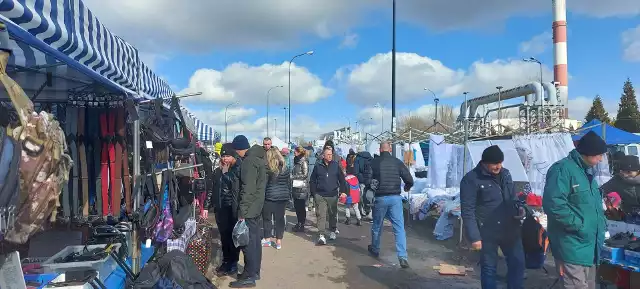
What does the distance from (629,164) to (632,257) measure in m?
1.83

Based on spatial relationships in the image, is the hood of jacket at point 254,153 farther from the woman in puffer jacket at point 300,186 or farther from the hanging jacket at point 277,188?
the woman in puffer jacket at point 300,186

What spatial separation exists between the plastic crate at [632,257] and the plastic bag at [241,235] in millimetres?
4140

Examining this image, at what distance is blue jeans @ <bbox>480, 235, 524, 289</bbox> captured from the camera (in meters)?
4.80

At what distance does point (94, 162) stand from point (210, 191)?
10.3 ft

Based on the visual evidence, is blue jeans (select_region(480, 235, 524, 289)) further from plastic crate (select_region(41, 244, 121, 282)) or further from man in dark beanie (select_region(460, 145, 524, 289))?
plastic crate (select_region(41, 244, 121, 282))

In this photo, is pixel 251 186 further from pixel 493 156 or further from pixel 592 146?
pixel 592 146

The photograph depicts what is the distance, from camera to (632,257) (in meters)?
4.84

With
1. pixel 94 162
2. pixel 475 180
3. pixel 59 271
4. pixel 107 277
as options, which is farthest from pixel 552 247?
pixel 94 162

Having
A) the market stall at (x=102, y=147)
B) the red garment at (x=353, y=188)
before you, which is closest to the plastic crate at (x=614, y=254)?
A: the market stall at (x=102, y=147)

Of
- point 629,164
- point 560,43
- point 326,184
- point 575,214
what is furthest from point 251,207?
point 560,43

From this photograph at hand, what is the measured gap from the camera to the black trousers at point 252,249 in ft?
18.9

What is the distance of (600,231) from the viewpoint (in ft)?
12.9

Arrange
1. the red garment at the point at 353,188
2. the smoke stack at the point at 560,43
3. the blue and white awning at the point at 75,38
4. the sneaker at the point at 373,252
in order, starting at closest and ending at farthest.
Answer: the blue and white awning at the point at 75,38
the sneaker at the point at 373,252
the red garment at the point at 353,188
the smoke stack at the point at 560,43

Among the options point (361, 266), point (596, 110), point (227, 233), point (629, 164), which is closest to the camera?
point (629, 164)
